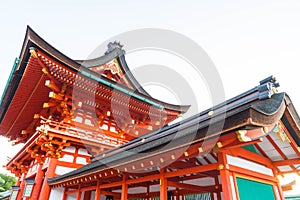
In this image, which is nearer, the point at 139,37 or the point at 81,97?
the point at 81,97

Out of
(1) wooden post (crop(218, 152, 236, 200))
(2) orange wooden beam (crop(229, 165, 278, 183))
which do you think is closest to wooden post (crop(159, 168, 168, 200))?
(1) wooden post (crop(218, 152, 236, 200))

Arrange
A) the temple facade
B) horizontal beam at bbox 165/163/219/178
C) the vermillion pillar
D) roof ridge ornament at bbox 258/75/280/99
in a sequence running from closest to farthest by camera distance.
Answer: roof ridge ornament at bbox 258/75/280/99
the temple facade
horizontal beam at bbox 165/163/219/178
the vermillion pillar

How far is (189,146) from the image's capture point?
9.53 feet

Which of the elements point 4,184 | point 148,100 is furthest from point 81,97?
point 4,184

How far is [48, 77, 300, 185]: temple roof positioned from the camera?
93.7 inches

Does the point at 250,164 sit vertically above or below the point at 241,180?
above

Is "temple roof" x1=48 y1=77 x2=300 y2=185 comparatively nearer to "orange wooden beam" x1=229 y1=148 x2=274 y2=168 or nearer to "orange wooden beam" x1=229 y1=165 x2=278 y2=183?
"orange wooden beam" x1=229 y1=148 x2=274 y2=168

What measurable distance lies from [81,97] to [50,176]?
346 centimetres

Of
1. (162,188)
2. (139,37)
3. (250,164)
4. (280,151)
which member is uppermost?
(139,37)

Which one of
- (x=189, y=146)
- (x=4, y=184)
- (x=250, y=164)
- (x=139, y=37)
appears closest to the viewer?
(x=189, y=146)

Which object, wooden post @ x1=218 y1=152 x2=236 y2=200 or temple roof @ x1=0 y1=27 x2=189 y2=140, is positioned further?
temple roof @ x1=0 y1=27 x2=189 y2=140

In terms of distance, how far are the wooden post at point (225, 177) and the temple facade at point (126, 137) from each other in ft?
0.05

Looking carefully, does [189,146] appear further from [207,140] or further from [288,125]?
[288,125]

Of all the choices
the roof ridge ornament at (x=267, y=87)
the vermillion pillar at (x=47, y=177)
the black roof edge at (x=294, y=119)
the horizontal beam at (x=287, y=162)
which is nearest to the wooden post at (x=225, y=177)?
the roof ridge ornament at (x=267, y=87)
